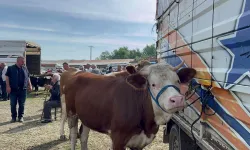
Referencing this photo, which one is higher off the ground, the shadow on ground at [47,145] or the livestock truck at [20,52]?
the livestock truck at [20,52]

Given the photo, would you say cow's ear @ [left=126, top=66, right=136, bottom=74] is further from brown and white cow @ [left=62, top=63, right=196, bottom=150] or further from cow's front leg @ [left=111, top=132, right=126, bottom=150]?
cow's front leg @ [left=111, top=132, right=126, bottom=150]

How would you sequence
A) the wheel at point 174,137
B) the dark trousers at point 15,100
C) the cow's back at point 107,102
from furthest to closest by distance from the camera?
1. the dark trousers at point 15,100
2. the wheel at point 174,137
3. the cow's back at point 107,102

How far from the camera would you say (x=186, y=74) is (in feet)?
11.1

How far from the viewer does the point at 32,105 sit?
12719 mm

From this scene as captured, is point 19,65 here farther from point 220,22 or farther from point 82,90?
point 220,22

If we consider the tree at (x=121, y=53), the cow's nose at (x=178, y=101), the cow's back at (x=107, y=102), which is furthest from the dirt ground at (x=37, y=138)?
the tree at (x=121, y=53)

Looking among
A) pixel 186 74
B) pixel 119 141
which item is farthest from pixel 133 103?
pixel 186 74

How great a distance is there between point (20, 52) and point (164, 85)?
1571cm

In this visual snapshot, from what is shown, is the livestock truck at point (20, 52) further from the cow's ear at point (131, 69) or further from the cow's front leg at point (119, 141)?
the cow's ear at point (131, 69)

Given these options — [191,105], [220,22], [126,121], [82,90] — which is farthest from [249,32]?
[82,90]

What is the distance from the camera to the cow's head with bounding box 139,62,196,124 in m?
2.99

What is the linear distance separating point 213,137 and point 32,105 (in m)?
10.9

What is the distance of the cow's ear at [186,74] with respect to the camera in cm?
333

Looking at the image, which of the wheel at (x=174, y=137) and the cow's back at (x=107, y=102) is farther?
the wheel at (x=174, y=137)
